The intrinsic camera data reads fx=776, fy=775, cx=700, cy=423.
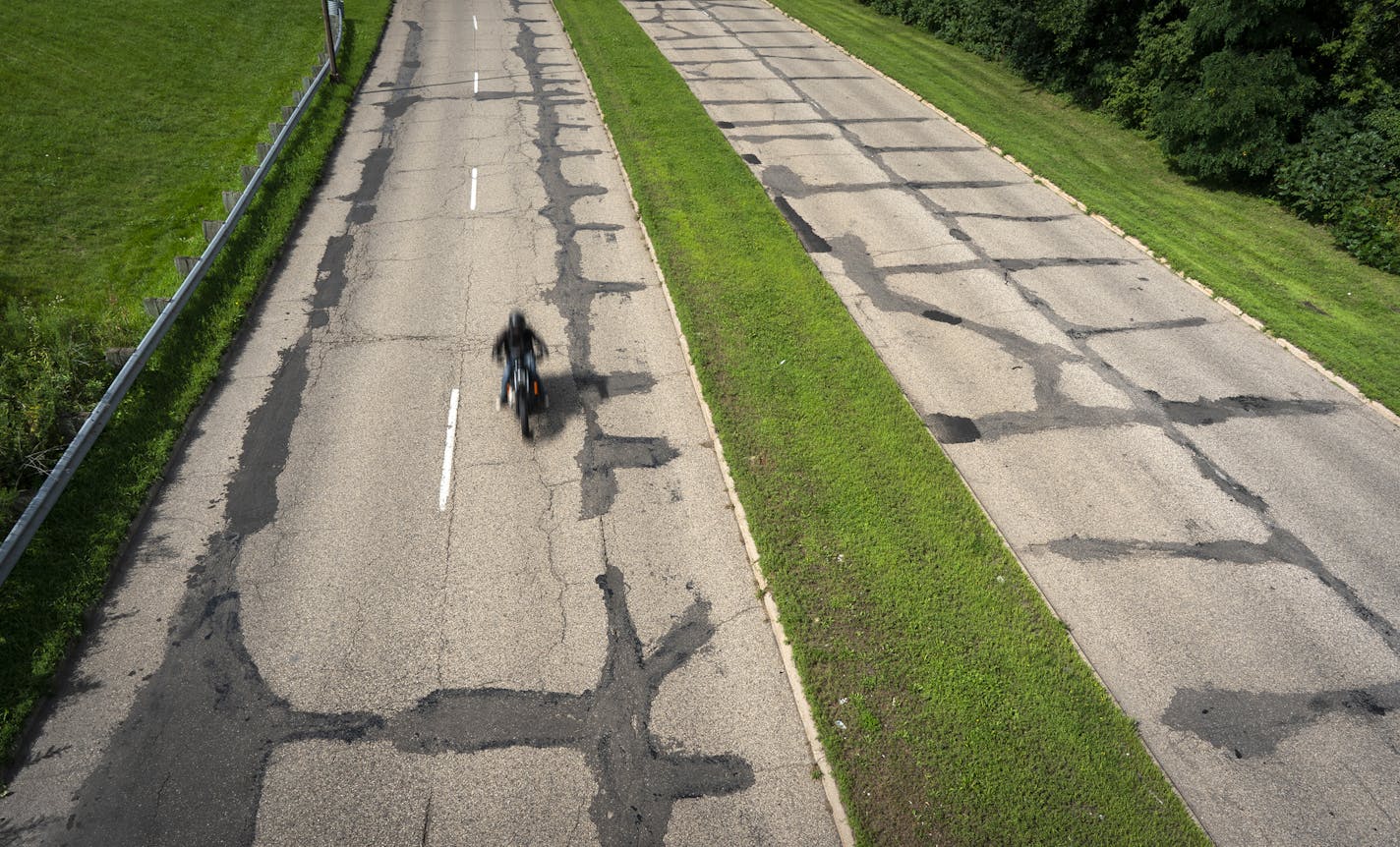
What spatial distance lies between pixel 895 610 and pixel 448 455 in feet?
20.4

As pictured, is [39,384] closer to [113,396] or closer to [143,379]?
[113,396]

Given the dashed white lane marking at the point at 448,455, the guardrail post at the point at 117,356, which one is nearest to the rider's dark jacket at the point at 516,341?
the dashed white lane marking at the point at 448,455

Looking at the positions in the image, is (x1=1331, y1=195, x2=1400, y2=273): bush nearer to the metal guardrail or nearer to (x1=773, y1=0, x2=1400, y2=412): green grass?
(x1=773, y1=0, x2=1400, y2=412): green grass

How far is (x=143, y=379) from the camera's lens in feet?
38.0

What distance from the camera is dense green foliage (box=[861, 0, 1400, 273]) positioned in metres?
17.3

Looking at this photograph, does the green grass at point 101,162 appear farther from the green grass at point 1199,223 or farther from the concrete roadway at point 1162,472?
the green grass at point 1199,223

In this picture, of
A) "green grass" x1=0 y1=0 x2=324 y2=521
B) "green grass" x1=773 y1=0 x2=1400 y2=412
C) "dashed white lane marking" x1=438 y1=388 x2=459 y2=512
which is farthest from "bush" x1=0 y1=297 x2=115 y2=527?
"green grass" x1=773 y1=0 x2=1400 y2=412

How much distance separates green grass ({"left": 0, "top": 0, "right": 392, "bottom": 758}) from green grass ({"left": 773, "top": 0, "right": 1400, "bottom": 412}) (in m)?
18.3

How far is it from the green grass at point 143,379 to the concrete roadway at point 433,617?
0.35m

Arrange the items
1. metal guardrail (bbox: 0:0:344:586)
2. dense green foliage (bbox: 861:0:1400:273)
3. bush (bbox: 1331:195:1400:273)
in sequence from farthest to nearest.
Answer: dense green foliage (bbox: 861:0:1400:273)
bush (bbox: 1331:195:1400:273)
metal guardrail (bbox: 0:0:344:586)

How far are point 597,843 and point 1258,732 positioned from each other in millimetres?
6580

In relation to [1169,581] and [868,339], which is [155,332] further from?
[1169,581]

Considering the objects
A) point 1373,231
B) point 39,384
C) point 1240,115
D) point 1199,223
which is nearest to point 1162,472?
point 1199,223

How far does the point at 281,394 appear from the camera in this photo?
11758mm
